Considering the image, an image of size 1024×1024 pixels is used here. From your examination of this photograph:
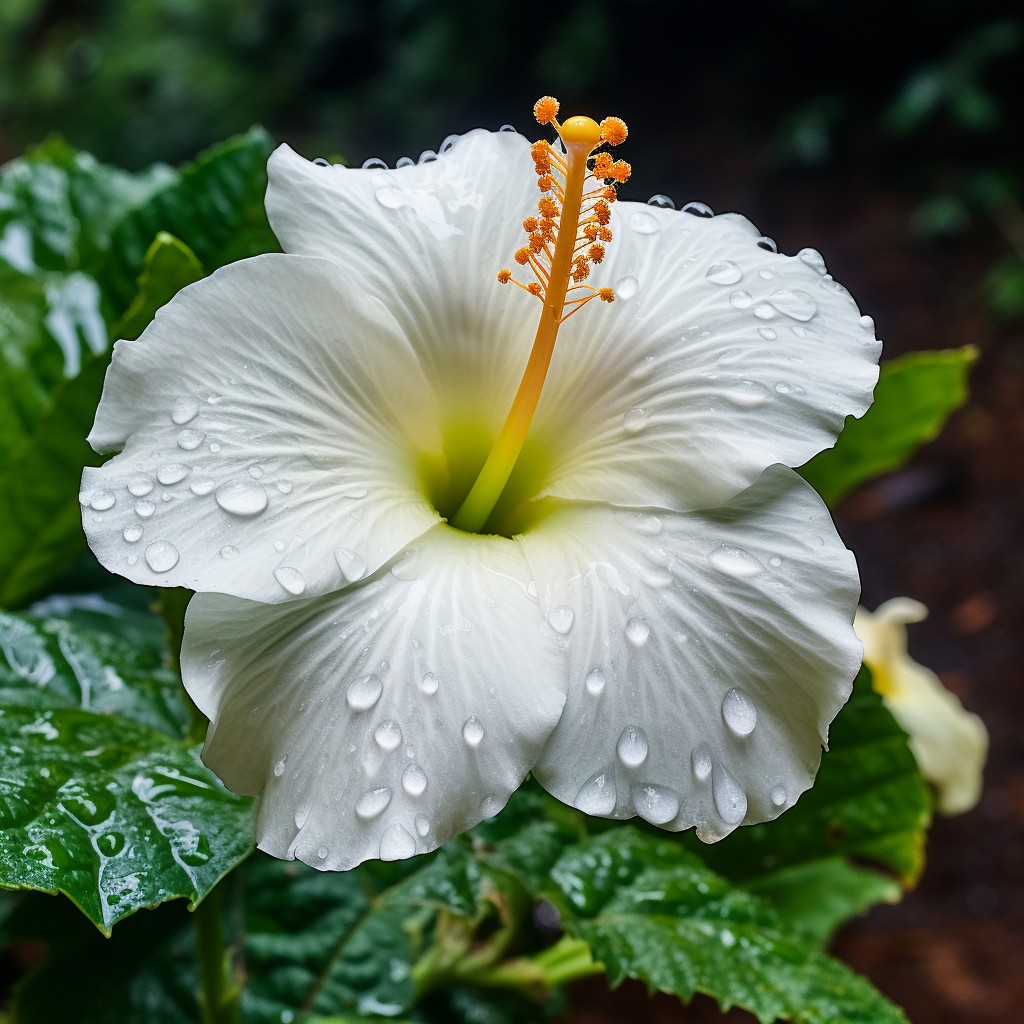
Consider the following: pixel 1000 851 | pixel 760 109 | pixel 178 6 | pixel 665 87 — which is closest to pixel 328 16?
pixel 178 6

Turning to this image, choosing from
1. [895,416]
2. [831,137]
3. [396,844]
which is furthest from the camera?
[831,137]

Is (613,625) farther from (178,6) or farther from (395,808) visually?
(178,6)

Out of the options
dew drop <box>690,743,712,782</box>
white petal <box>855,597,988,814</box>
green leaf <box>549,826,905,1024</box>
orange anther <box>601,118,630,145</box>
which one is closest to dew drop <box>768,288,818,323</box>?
orange anther <box>601,118,630,145</box>

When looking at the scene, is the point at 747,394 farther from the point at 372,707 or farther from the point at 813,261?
the point at 372,707

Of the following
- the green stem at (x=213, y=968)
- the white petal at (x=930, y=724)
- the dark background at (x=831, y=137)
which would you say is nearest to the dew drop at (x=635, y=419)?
the green stem at (x=213, y=968)

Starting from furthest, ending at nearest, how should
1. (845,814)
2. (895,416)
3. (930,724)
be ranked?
1. (930,724)
2. (895,416)
3. (845,814)

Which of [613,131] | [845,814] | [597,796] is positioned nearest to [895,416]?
[845,814]
